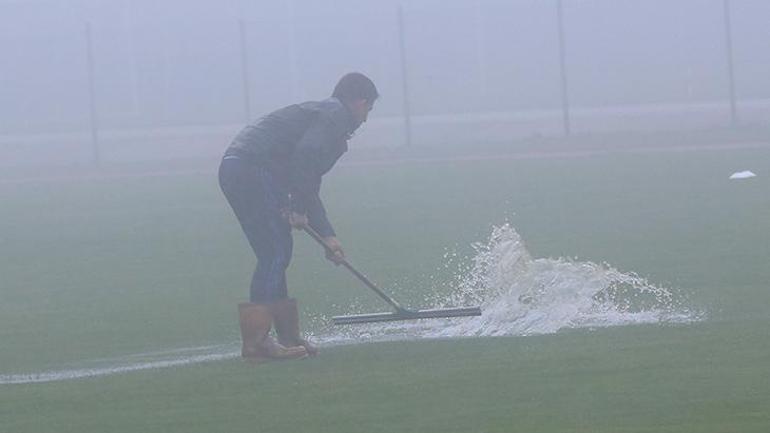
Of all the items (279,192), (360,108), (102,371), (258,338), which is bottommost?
(102,371)

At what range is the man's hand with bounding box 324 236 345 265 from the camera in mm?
10367

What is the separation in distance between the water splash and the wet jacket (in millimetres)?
1148

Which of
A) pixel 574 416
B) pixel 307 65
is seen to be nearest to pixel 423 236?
pixel 574 416

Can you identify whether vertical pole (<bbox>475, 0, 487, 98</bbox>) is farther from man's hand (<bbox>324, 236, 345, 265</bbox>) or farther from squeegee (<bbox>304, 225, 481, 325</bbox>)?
man's hand (<bbox>324, 236, 345, 265</bbox>)

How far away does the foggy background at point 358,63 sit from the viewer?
43312mm

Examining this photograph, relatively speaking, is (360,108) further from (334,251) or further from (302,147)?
(334,251)

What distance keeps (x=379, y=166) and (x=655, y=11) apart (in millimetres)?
30902

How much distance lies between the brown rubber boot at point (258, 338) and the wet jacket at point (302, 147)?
607 millimetres

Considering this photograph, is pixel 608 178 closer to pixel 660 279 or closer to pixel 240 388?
pixel 660 279

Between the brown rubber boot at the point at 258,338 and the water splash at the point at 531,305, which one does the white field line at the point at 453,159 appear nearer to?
the water splash at the point at 531,305

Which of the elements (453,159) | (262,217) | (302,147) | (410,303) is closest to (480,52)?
(453,159)

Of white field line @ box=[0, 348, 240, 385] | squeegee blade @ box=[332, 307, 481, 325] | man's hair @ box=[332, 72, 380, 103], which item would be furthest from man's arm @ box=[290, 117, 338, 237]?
white field line @ box=[0, 348, 240, 385]

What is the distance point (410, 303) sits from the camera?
12.5m

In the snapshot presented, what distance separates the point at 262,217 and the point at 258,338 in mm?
674
